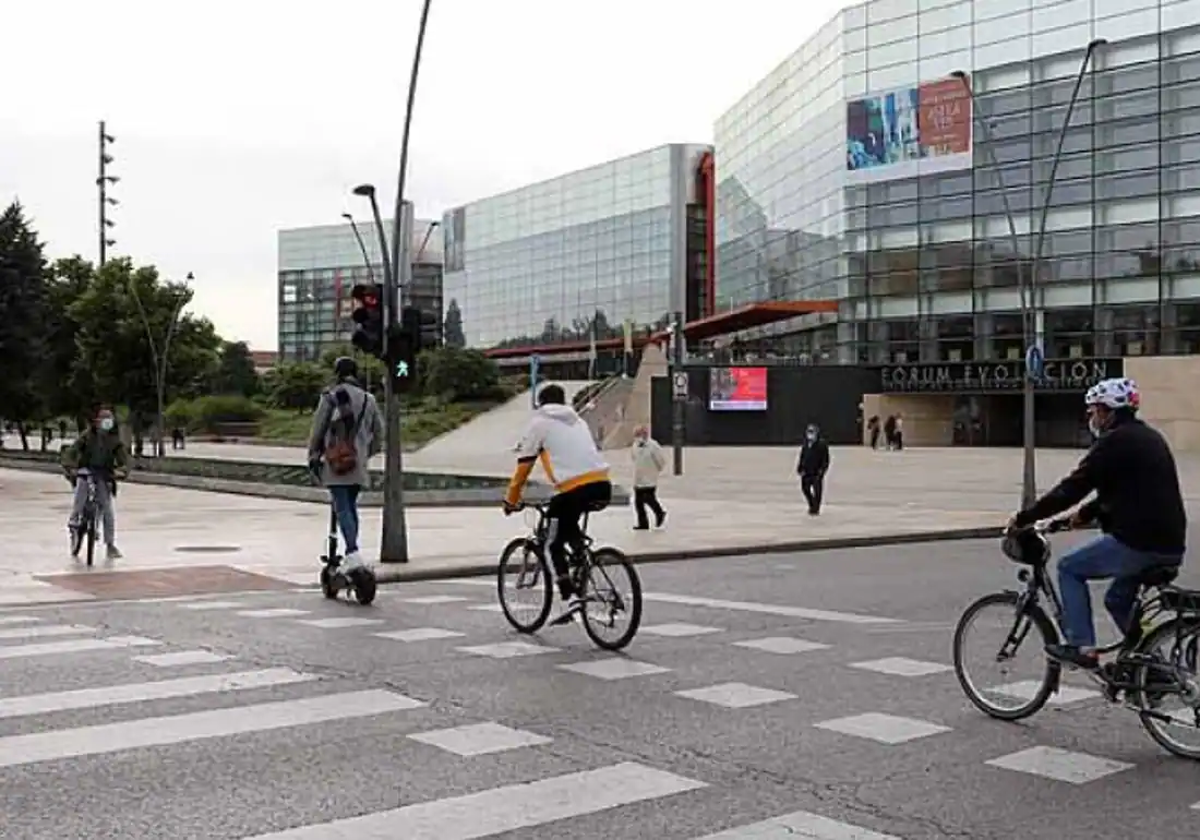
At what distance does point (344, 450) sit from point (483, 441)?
6030 centimetres

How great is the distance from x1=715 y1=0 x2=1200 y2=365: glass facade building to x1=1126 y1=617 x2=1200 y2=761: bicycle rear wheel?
55.0 meters

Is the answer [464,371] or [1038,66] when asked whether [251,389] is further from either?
[1038,66]

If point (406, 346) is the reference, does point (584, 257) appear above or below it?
above

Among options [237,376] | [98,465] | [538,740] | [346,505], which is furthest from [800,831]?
[237,376]

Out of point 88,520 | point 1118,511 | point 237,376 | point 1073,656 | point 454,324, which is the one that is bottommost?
point 1073,656

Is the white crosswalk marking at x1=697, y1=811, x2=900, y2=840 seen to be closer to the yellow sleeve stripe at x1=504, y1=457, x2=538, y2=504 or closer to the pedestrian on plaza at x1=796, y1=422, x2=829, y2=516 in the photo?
the yellow sleeve stripe at x1=504, y1=457, x2=538, y2=504

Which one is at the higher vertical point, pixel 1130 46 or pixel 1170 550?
pixel 1130 46

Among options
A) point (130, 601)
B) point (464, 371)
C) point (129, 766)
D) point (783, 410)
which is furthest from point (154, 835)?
point (464, 371)

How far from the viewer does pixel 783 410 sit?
71.7 m

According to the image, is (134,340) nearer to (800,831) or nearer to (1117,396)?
(1117,396)

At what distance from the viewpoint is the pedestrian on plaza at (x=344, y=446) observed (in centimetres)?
1208

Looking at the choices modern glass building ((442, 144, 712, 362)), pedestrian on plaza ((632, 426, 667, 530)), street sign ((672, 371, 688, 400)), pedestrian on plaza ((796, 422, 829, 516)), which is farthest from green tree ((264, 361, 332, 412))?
pedestrian on plaza ((632, 426, 667, 530))

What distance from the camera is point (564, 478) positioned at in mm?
9703

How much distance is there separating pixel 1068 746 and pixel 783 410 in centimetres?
6522
